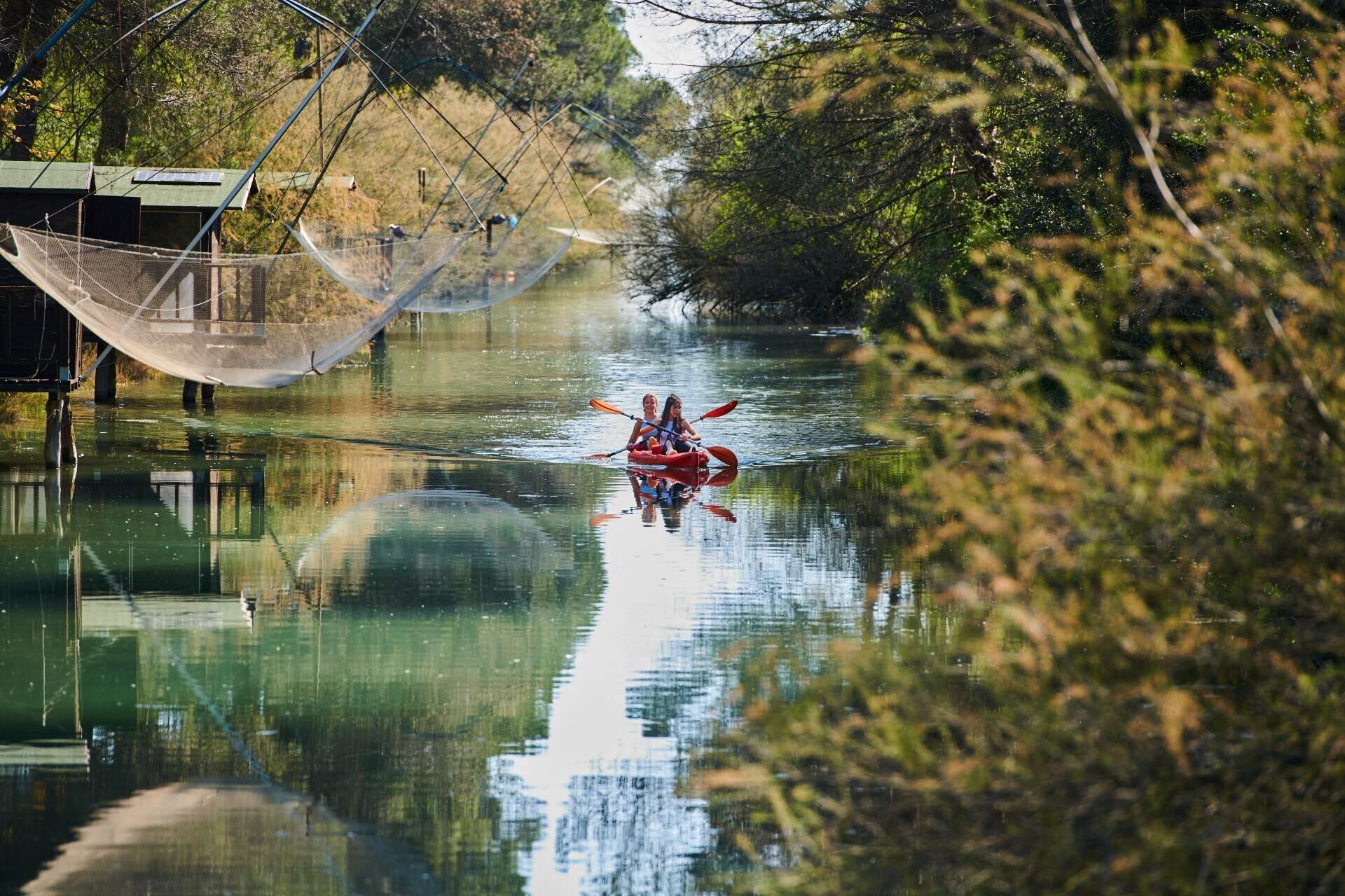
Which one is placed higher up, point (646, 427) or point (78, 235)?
point (78, 235)

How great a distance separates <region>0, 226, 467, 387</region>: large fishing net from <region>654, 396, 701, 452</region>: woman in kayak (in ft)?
9.32

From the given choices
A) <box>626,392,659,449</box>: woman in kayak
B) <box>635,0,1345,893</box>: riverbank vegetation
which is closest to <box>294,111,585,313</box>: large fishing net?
<box>626,392,659,449</box>: woman in kayak

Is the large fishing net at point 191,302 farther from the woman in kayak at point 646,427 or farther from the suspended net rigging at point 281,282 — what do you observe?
the woman in kayak at point 646,427

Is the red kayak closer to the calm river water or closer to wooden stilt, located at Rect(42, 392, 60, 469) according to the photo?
the calm river water

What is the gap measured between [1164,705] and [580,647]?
5.52 metres

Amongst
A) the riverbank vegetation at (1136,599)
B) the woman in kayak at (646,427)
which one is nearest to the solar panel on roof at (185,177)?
the woman in kayak at (646,427)

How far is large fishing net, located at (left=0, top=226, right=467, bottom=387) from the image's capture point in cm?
1392

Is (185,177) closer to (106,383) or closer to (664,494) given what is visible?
(106,383)

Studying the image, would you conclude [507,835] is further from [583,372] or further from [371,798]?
[583,372]

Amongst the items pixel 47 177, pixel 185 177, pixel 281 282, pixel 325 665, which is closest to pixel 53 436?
pixel 47 177

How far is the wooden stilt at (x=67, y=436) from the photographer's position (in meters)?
14.8

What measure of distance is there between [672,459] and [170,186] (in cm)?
853

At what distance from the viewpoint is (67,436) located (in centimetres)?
1502

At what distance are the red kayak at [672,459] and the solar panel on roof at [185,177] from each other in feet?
26.3
